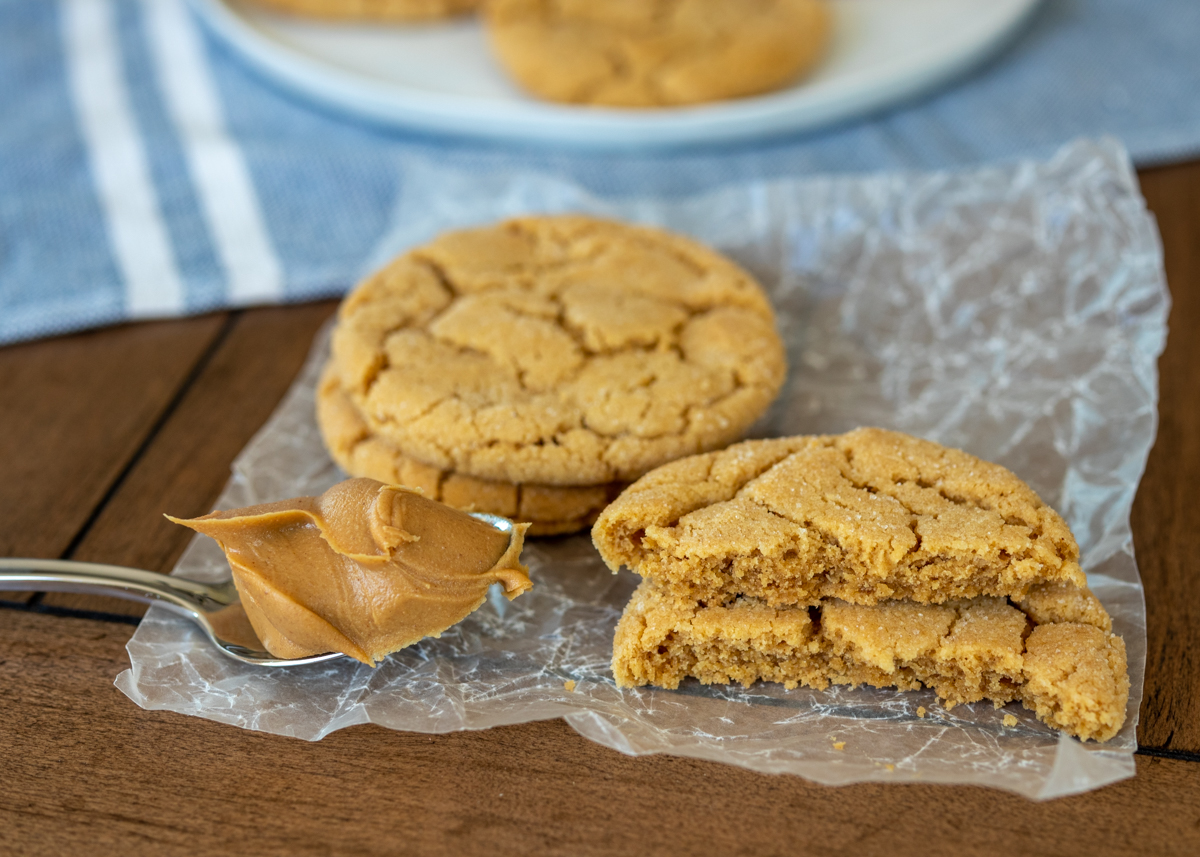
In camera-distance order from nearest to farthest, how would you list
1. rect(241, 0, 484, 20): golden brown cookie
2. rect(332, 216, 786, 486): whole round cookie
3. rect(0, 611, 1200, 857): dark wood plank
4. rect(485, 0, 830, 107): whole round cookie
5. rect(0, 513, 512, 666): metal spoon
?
rect(0, 611, 1200, 857): dark wood plank < rect(0, 513, 512, 666): metal spoon < rect(332, 216, 786, 486): whole round cookie < rect(485, 0, 830, 107): whole round cookie < rect(241, 0, 484, 20): golden brown cookie

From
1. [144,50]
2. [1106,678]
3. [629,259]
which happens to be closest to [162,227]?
[144,50]

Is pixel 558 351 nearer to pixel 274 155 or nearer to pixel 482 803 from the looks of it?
pixel 482 803

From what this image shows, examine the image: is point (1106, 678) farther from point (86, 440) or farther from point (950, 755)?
point (86, 440)

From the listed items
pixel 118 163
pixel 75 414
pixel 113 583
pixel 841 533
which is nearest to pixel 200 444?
pixel 75 414

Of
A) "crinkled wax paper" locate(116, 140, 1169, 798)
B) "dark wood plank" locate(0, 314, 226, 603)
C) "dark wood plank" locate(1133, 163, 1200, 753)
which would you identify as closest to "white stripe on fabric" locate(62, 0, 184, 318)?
"dark wood plank" locate(0, 314, 226, 603)

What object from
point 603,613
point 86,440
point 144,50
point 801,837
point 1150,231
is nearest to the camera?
point 801,837

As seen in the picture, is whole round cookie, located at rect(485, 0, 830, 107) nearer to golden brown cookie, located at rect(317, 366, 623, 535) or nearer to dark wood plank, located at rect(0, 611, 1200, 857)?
golden brown cookie, located at rect(317, 366, 623, 535)
